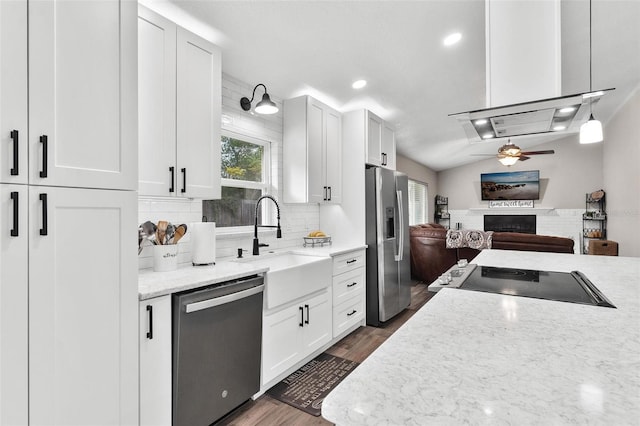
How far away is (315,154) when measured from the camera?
10.9 feet

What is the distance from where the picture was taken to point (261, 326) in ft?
6.93

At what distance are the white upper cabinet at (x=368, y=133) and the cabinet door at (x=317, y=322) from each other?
1638 mm

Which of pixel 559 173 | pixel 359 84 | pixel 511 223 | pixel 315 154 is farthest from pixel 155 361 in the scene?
pixel 559 173

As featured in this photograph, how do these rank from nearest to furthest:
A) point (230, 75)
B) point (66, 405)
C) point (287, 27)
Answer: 1. point (66, 405)
2. point (287, 27)
3. point (230, 75)

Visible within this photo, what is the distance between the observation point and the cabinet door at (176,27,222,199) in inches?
79.6

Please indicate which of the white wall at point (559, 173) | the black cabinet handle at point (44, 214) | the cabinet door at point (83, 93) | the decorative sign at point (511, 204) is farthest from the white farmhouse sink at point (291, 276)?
the decorative sign at point (511, 204)

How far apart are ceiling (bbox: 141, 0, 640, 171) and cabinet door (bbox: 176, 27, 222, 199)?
0.18 m

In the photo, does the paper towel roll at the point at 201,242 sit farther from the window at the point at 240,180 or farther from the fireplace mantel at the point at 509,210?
the fireplace mantel at the point at 509,210

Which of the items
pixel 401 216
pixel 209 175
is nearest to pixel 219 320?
pixel 209 175

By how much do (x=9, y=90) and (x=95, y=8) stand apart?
498 millimetres

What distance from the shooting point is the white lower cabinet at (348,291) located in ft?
10.1

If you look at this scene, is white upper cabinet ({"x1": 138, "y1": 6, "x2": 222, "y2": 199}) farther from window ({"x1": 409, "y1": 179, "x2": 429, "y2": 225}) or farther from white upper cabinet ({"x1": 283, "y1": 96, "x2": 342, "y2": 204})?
window ({"x1": 409, "y1": 179, "x2": 429, "y2": 225})

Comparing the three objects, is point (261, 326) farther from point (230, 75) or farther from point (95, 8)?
point (230, 75)

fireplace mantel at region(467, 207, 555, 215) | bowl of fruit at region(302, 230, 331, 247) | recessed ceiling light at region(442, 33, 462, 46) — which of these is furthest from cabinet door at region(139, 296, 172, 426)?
fireplace mantel at region(467, 207, 555, 215)
